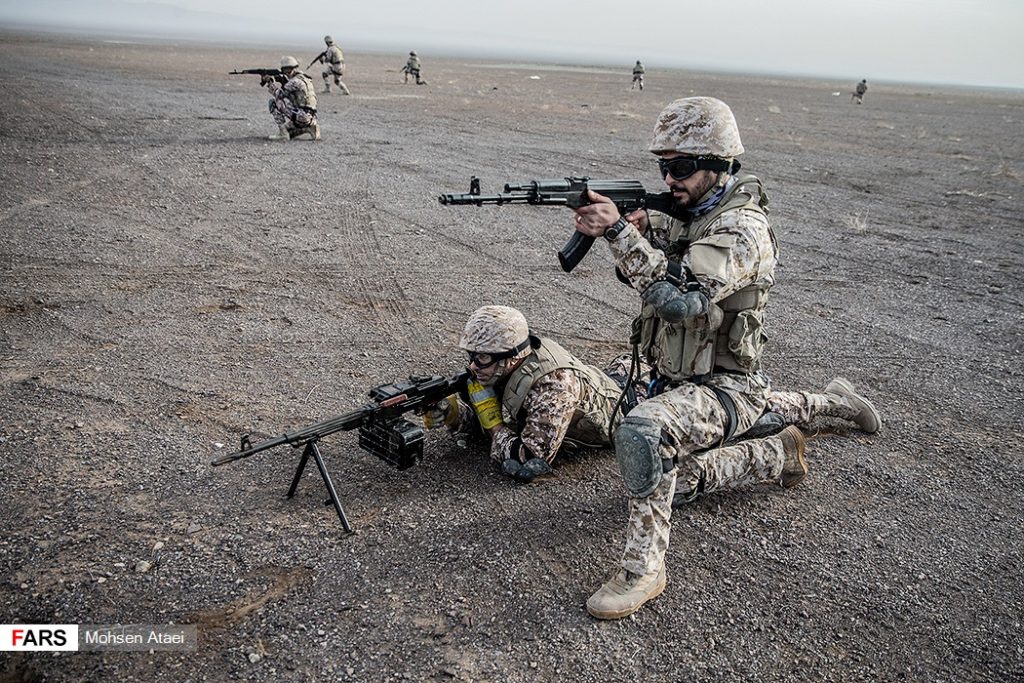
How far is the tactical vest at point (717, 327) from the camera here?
4.05m

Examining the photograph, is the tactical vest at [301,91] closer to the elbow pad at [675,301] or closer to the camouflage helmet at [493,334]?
the camouflage helmet at [493,334]

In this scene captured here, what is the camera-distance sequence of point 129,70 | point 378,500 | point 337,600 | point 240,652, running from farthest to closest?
point 129,70 → point 378,500 → point 337,600 → point 240,652

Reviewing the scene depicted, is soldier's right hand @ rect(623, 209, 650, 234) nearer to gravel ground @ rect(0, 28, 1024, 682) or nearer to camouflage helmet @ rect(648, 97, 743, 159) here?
camouflage helmet @ rect(648, 97, 743, 159)

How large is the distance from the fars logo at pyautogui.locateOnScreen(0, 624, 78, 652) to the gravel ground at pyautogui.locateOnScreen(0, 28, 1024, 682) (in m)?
0.05

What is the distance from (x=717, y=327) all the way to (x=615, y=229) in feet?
2.45

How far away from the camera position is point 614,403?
510 cm

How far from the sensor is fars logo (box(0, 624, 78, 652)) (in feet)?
11.1

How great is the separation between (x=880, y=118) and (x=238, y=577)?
35.4 metres

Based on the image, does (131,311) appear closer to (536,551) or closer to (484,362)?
(484,362)

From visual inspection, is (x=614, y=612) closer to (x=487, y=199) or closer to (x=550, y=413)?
(x=550, y=413)

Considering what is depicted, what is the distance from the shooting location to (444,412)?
16.2 feet

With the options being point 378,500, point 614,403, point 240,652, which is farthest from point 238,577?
point 614,403

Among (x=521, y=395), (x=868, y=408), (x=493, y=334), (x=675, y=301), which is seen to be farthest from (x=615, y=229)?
(x=868, y=408)

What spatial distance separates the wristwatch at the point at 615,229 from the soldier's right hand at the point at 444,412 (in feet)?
5.16
